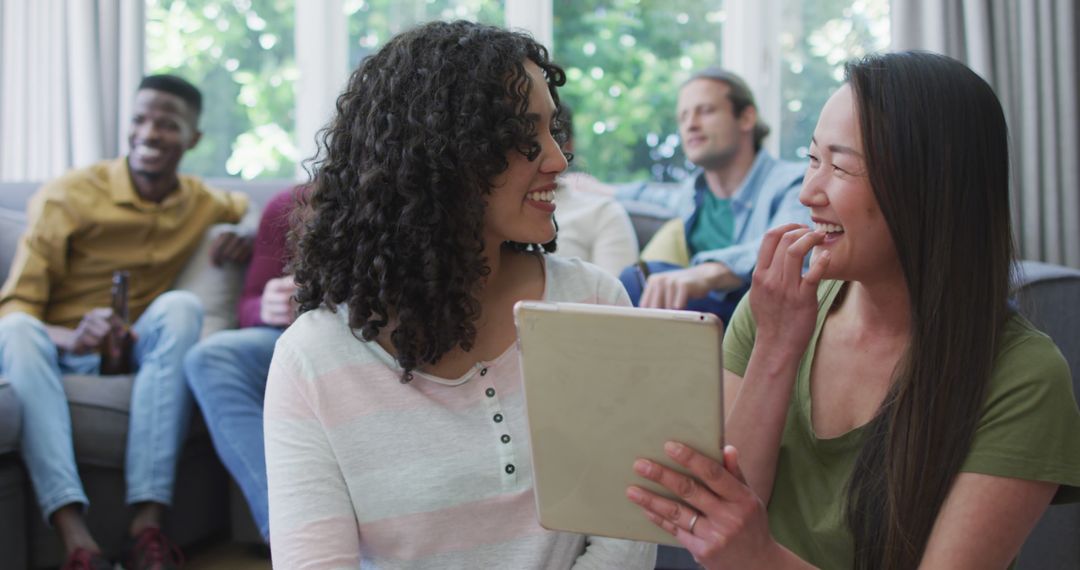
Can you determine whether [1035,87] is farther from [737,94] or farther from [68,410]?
[68,410]

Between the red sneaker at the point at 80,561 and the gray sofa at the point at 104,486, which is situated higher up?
the gray sofa at the point at 104,486

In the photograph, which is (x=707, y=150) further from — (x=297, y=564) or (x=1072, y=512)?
(x=297, y=564)

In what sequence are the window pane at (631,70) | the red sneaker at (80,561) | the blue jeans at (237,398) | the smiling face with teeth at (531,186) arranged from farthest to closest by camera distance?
the window pane at (631,70) < the blue jeans at (237,398) < the red sneaker at (80,561) < the smiling face with teeth at (531,186)

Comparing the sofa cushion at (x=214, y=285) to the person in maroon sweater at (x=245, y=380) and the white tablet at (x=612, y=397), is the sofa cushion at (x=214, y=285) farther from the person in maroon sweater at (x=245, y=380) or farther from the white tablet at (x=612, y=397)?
the white tablet at (x=612, y=397)

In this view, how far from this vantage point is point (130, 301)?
9.83ft

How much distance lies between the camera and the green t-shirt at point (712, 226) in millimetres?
3008

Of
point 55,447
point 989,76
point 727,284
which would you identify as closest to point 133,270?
point 55,447

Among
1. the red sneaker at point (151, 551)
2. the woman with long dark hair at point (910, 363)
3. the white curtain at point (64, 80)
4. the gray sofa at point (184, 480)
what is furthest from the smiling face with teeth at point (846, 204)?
the white curtain at point (64, 80)

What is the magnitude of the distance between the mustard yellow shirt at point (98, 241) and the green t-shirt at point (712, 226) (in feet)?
4.50

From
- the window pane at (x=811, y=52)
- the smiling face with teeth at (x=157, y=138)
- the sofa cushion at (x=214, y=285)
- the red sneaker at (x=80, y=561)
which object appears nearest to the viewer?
the red sneaker at (x=80, y=561)

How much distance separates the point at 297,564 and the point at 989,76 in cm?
291

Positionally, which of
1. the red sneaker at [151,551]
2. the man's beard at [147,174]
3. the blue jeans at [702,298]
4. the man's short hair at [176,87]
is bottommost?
the red sneaker at [151,551]

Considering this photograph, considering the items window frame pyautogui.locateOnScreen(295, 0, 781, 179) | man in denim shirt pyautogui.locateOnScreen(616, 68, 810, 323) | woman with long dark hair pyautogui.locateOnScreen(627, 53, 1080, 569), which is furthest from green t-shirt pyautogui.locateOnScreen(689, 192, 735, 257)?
woman with long dark hair pyautogui.locateOnScreen(627, 53, 1080, 569)

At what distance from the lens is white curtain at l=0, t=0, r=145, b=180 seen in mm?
3805
